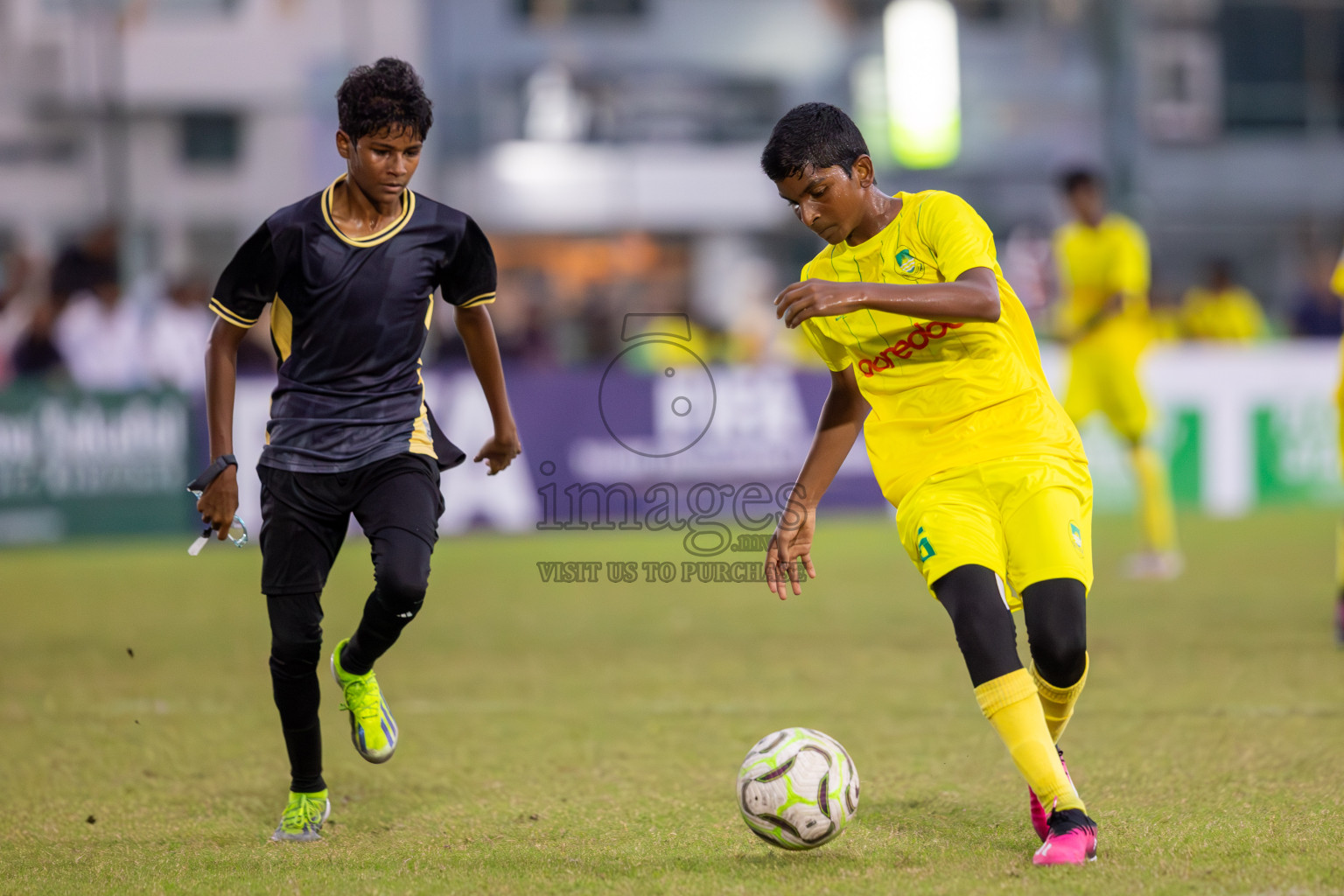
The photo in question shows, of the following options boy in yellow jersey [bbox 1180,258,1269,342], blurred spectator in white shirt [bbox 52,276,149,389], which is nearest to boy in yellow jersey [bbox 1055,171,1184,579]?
boy in yellow jersey [bbox 1180,258,1269,342]

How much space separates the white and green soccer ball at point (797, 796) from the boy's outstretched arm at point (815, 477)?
487 millimetres

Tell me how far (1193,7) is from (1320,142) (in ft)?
25.2

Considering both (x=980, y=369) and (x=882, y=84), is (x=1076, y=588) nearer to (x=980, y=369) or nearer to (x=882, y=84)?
(x=980, y=369)

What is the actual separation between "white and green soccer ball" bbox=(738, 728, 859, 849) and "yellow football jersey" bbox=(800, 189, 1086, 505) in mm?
775

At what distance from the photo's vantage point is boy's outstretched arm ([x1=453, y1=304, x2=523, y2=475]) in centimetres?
492

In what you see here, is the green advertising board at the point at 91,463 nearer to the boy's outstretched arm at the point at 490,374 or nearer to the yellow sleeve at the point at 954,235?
the boy's outstretched arm at the point at 490,374

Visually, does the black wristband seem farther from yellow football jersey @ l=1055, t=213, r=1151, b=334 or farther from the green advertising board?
the green advertising board

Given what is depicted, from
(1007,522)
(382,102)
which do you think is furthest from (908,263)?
(382,102)

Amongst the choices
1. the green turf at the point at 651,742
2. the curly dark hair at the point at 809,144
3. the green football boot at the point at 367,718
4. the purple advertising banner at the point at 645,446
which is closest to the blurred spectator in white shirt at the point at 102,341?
the purple advertising banner at the point at 645,446

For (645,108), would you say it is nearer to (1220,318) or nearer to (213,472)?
(1220,318)

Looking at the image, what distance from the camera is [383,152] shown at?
443 cm

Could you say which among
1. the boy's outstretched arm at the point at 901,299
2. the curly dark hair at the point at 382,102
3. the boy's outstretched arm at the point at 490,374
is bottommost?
the boy's outstretched arm at the point at 490,374

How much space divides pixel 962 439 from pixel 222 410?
2.11 metres

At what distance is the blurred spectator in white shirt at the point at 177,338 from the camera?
14.5 metres
